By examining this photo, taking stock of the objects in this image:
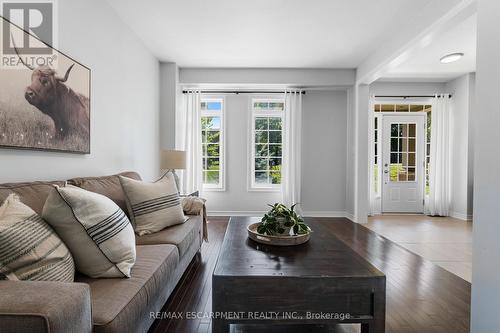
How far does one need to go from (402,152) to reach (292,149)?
2551 mm

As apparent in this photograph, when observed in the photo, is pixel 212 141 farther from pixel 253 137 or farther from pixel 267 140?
pixel 267 140

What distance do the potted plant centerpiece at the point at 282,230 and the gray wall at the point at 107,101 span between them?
165cm

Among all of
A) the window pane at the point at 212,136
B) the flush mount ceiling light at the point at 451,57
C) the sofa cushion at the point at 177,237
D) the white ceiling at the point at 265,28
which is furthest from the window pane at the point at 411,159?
the sofa cushion at the point at 177,237

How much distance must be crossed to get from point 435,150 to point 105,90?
590cm

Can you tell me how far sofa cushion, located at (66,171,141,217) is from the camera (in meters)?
2.03

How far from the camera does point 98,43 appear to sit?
2.68 meters

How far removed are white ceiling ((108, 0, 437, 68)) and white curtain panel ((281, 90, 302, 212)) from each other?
2.50ft

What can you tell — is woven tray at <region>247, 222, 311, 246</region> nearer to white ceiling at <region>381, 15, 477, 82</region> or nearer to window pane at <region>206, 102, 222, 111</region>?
white ceiling at <region>381, 15, 477, 82</region>

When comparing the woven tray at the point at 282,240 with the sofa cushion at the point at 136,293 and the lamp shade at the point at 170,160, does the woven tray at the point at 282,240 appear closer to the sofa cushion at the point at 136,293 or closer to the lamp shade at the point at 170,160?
the sofa cushion at the point at 136,293

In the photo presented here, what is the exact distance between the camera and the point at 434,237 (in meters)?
3.87

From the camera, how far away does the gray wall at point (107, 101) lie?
202 centimetres

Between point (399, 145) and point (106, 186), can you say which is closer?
point (106, 186)

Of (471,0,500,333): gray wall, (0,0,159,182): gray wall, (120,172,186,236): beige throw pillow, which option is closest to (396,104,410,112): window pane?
(471,0,500,333): gray wall

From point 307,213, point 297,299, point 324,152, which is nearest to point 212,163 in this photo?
point 307,213
